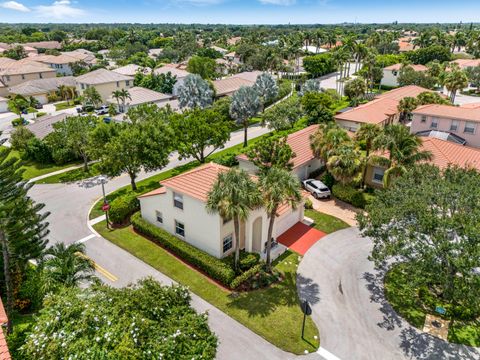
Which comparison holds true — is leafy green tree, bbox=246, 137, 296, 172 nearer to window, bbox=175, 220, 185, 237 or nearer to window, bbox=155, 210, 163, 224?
window, bbox=175, 220, 185, 237

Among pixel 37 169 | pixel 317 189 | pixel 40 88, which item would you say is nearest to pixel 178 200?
pixel 317 189

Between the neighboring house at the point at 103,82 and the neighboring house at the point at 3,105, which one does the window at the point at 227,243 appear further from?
the neighboring house at the point at 3,105

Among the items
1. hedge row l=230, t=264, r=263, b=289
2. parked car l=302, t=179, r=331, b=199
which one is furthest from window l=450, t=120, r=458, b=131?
hedge row l=230, t=264, r=263, b=289

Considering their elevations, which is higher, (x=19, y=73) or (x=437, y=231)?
(x=19, y=73)

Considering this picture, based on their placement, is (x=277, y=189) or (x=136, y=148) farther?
(x=136, y=148)

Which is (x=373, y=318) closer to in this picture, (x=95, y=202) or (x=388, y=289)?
(x=388, y=289)

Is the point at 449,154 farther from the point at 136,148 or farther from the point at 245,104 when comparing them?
the point at 136,148
